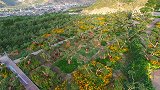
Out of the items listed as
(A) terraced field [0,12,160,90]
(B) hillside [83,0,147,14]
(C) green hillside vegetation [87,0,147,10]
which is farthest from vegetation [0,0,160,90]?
(C) green hillside vegetation [87,0,147,10]

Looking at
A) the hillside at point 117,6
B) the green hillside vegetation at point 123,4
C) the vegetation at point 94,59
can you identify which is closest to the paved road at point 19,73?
the vegetation at point 94,59

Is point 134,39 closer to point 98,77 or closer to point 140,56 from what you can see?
point 140,56

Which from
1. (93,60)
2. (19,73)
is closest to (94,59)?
(93,60)

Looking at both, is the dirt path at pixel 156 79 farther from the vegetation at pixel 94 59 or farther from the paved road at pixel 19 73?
the paved road at pixel 19 73

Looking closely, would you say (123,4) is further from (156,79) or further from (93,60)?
(156,79)

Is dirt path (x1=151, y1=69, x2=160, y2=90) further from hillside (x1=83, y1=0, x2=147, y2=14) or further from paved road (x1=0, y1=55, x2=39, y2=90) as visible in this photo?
hillside (x1=83, y1=0, x2=147, y2=14)

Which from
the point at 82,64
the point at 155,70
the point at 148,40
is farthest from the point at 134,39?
the point at 82,64

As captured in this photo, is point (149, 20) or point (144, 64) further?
point (149, 20)

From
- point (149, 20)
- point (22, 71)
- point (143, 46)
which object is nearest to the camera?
point (22, 71)
